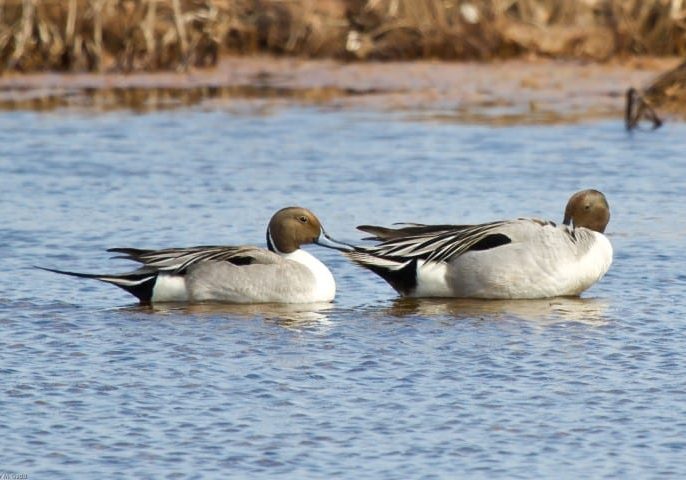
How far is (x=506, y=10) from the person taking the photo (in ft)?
72.1

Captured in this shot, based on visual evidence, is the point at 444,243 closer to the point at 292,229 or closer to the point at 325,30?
the point at 292,229

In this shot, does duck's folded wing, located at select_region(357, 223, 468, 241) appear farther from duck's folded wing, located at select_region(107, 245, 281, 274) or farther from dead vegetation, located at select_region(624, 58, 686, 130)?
dead vegetation, located at select_region(624, 58, 686, 130)

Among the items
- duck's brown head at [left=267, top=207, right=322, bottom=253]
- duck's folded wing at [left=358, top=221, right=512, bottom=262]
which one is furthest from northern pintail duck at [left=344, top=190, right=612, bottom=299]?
duck's brown head at [left=267, top=207, right=322, bottom=253]

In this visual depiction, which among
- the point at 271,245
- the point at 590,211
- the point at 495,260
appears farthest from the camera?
the point at 590,211

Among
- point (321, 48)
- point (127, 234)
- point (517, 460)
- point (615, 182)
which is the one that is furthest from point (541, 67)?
point (517, 460)

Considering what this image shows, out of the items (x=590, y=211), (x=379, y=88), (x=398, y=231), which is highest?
(x=379, y=88)

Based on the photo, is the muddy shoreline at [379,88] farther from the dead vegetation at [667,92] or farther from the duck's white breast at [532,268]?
the duck's white breast at [532,268]

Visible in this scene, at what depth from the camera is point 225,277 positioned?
8.50m

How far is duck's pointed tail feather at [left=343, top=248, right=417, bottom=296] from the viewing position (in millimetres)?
8688

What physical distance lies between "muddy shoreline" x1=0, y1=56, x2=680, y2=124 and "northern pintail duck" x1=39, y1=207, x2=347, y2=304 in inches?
316

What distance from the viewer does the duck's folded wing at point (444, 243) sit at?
28.6 feet

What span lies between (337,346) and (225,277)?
1.25m

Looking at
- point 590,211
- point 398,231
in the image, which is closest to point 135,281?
point 398,231

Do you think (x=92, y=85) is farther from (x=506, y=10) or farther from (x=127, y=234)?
(x=127, y=234)
